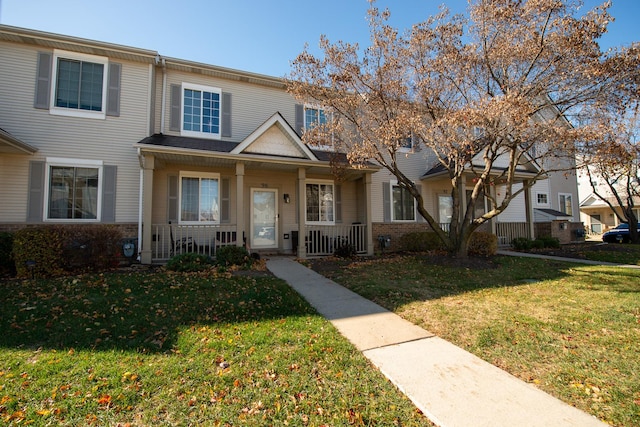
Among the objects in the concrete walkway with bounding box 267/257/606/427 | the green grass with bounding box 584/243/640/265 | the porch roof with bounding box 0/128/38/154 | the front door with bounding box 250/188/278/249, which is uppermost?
the porch roof with bounding box 0/128/38/154

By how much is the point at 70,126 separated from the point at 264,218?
663cm

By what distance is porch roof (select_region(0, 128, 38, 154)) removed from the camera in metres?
7.50

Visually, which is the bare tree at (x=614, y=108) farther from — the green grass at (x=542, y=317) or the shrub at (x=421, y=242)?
the shrub at (x=421, y=242)

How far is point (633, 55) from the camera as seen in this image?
647 centimetres

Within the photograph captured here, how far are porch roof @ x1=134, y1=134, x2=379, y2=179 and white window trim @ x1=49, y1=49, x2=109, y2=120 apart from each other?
1.78 meters

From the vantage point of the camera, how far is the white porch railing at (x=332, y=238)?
10914mm

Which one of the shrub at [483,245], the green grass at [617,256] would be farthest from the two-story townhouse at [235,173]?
the green grass at [617,256]

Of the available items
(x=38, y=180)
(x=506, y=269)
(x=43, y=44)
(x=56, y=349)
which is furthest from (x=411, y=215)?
(x=43, y=44)

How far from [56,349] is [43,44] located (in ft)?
33.2

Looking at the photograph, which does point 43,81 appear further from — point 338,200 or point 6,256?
point 338,200

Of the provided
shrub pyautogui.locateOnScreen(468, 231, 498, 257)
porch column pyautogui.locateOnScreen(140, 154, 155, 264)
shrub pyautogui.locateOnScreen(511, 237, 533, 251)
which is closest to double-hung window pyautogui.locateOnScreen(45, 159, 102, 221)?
porch column pyautogui.locateOnScreen(140, 154, 155, 264)


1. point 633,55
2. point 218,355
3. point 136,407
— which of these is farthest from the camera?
point 633,55

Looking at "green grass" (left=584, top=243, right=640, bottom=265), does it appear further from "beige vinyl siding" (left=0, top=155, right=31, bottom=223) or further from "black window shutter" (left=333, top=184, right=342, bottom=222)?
"beige vinyl siding" (left=0, top=155, right=31, bottom=223)

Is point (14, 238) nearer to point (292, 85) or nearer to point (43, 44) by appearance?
point (43, 44)
